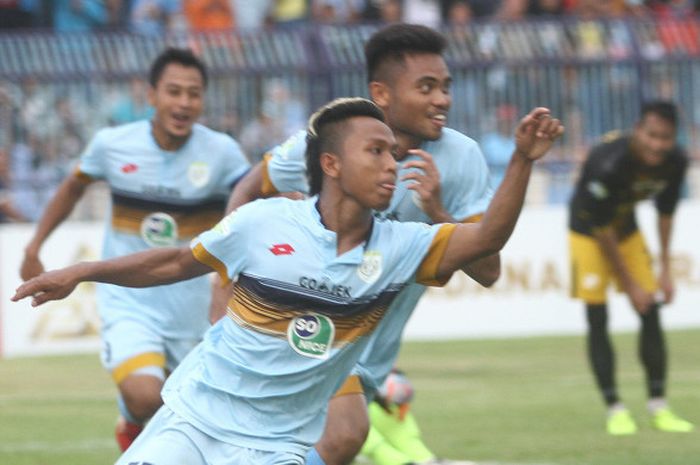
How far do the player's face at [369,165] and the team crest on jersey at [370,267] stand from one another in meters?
0.18

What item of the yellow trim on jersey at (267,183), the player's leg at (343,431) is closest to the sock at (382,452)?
the player's leg at (343,431)

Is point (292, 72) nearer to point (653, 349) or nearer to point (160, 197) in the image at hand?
point (653, 349)

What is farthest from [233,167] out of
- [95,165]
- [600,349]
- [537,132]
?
[537,132]

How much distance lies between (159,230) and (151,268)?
3220 mm

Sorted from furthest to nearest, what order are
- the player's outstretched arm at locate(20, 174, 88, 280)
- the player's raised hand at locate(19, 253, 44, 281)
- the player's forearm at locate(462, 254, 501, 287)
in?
the player's outstretched arm at locate(20, 174, 88, 280) → the player's raised hand at locate(19, 253, 44, 281) → the player's forearm at locate(462, 254, 501, 287)

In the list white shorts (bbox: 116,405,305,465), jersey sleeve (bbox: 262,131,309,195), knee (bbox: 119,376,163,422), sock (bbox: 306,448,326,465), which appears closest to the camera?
white shorts (bbox: 116,405,305,465)

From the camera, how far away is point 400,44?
25.2 feet

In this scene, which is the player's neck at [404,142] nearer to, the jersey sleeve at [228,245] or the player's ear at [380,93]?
the player's ear at [380,93]

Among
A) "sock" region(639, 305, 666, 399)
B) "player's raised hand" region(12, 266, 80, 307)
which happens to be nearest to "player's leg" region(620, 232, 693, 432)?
"sock" region(639, 305, 666, 399)

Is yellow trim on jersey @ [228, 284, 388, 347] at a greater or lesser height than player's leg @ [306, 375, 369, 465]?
greater

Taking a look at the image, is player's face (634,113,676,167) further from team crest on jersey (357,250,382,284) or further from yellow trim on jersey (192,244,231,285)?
yellow trim on jersey (192,244,231,285)

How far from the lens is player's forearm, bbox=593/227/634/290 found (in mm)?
11258

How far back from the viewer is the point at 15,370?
51.5 ft

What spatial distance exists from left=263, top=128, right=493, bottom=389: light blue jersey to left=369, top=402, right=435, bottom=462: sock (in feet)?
2.84
